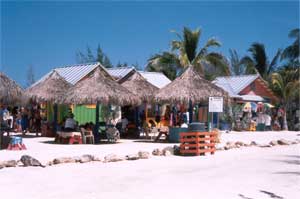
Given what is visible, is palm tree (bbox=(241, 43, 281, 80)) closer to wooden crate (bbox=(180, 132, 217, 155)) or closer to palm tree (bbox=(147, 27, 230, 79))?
palm tree (bbox=(147, 27, 230, 79))

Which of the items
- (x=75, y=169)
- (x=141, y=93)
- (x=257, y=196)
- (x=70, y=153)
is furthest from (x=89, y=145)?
(x=257, y=196)

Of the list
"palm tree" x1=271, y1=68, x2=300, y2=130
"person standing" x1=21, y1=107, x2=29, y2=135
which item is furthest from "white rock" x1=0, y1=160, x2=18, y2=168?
"palm tree" x1=271, y1=68, x2=300, y2=130

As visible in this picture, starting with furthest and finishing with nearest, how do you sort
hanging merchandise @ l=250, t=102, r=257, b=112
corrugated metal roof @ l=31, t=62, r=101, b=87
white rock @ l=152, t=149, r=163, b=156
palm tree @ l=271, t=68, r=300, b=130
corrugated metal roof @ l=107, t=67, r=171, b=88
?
palm tree @ l=271, t=68, r=300, b=130
hanging merchandise @ l=250, t=102, r=257, b=112
corrugated metal roof @ l=107, t=67, r=171, b=88
corrugated metal roof @ l=31, t=62, r=101, b=87
white rock @ l=152, t=149, r=163, b=156

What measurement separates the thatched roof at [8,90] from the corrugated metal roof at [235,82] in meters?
20.1

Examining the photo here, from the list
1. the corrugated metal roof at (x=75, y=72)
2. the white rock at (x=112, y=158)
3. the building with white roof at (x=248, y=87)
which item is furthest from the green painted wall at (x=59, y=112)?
the building with white roof at (x=248, y=87)

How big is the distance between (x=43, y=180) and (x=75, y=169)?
174 centimetres

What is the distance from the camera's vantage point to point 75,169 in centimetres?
1174

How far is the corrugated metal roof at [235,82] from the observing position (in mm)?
35469

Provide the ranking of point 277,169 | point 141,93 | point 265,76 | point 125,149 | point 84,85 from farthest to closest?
1. point 265,76
2. point 141,93
3. point 84,85
4. point 125,149
5. point 277,169

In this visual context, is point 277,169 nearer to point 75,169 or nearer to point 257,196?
point 257,196

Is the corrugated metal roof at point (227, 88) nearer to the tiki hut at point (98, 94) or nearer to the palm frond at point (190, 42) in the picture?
the palm frond at point (190, 42)

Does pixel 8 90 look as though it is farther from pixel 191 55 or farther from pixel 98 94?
pixel 191 55

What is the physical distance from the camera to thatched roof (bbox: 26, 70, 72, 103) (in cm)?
2150

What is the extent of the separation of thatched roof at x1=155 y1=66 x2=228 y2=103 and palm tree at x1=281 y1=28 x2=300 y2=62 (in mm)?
23219
